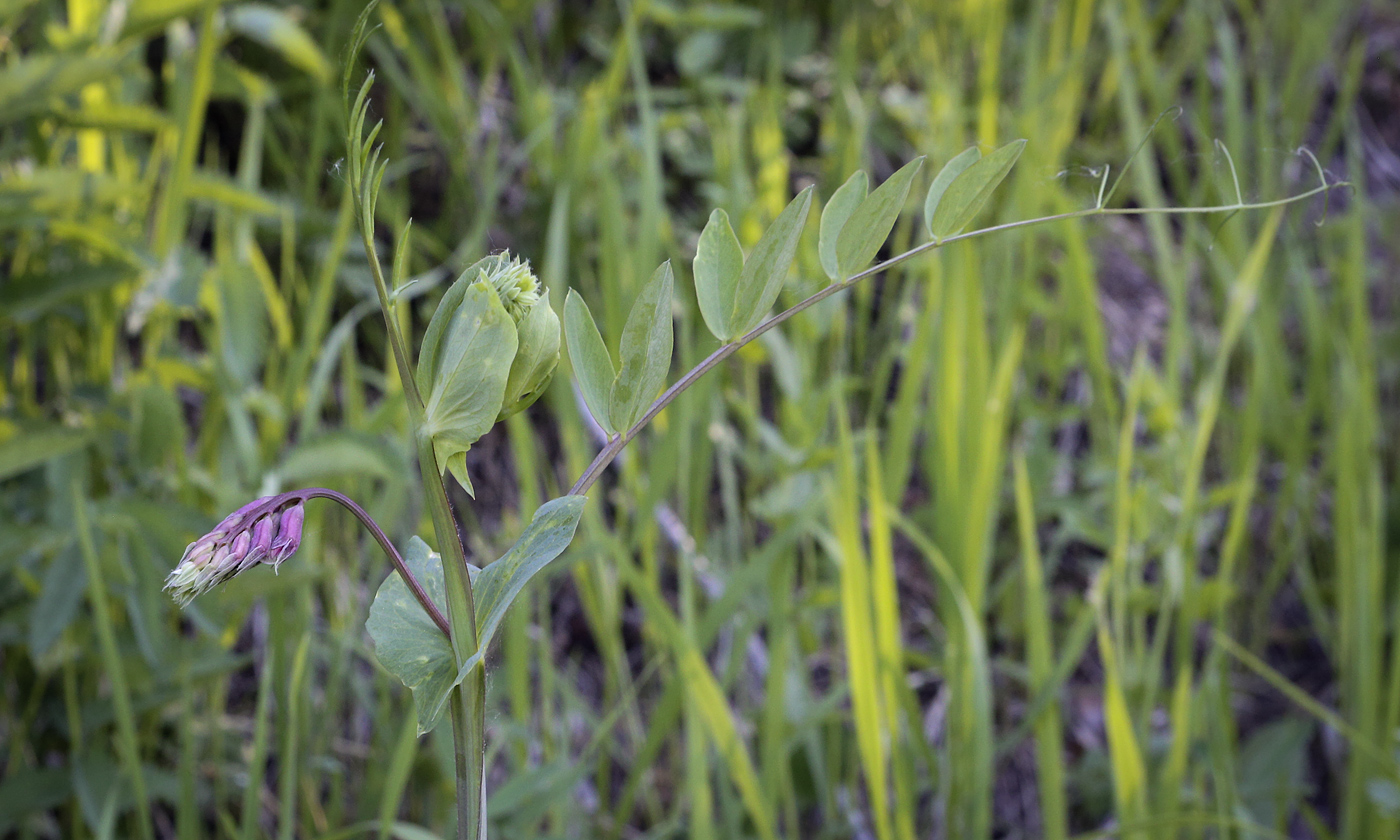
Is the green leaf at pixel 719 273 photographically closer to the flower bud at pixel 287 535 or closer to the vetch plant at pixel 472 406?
the vetch plant at pixel 472 406

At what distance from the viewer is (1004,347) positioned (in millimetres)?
1377

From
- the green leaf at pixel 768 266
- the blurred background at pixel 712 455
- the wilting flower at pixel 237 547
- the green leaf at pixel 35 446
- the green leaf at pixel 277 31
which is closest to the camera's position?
the wilting flower at pixel 237 547

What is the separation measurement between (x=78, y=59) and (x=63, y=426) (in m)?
0.37

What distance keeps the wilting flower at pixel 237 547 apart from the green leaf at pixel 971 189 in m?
0.34

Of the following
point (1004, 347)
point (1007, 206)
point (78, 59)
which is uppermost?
point (78, 59)

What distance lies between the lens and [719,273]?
1.68 ft

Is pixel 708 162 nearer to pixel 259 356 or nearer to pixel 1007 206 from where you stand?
pixel 1007 206

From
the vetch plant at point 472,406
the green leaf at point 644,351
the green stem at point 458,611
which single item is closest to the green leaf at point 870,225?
the vetch plant at point 472,406

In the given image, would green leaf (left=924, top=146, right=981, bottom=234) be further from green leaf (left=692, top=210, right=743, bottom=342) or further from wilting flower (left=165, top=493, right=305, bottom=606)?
wilting flower (left=165, top=493, right=305, bottom=606)

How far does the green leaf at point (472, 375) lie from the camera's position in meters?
0.38

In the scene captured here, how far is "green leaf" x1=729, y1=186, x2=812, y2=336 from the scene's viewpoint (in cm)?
46

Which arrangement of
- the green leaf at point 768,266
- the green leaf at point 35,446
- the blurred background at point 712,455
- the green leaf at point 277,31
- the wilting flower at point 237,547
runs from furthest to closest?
1. the green leaf at point 277,31
2. the blurred background at point 712,455
3. the green leaf at point 35,446
4. the green leaf at point 768,266
5. the wilting flower at point 237,547

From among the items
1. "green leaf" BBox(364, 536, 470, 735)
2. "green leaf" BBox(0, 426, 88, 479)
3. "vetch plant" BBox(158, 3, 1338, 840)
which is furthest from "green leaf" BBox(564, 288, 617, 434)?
"green leaf" BBox(0, 426, 88, 479)

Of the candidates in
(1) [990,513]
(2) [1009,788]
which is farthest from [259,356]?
(2) [1009,788]
